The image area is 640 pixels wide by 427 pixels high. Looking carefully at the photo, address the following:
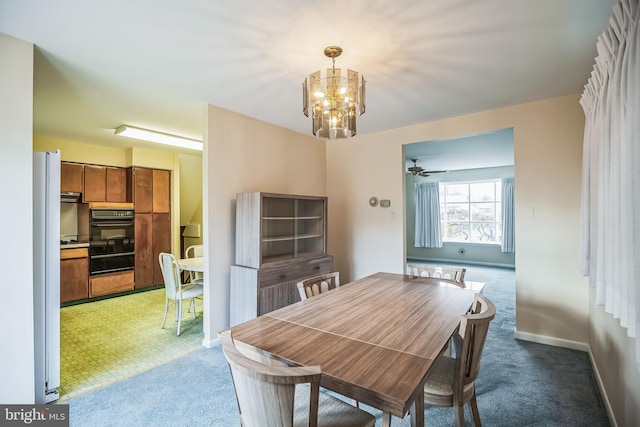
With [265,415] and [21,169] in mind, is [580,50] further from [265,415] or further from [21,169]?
[21,169]

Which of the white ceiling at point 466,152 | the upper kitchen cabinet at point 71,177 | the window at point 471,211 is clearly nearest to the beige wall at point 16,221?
the upper kitchen cabinet at point 71,177

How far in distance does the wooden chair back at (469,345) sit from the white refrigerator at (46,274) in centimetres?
280

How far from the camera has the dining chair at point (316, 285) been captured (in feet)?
7.01

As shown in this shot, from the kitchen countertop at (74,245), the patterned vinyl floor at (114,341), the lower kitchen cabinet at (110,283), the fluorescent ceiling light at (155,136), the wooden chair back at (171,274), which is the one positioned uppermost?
the fluorescent ceiling light at (155,136)

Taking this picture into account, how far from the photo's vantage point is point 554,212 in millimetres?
3053

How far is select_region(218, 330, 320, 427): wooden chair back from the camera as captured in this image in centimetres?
95

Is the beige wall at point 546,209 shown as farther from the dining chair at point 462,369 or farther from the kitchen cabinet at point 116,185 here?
the kitchen cabinet at point 116,185

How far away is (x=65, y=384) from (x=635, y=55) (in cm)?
407

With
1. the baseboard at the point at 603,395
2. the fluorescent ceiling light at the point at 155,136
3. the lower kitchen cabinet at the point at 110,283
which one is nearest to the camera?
the baseboard at the point at 603,395

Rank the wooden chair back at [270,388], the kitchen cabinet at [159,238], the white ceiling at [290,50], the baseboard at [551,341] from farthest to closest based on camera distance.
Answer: the kitchen cabinet at [159,238]
the baseboard at [551,341]
the white ceiling at [290,50]
the wooden chair back at [270,388]

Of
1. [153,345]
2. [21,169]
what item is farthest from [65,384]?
[21,169]

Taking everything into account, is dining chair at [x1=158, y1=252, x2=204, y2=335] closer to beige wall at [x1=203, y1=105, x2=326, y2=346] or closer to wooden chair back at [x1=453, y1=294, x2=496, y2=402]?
beige wall at [x1=203, y1=105, x2=326, y2=346]

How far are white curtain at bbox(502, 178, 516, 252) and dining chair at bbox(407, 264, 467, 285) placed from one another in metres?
5.67

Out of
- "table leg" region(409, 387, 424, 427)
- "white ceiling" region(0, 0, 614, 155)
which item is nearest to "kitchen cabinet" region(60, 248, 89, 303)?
"white ceiling" region(0, 0, 614, 155)
